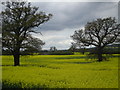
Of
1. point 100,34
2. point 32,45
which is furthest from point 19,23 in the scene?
point 100,34

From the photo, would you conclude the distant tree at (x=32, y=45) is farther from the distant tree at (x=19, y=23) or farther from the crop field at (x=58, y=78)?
the crop field at (x=58, y=78)

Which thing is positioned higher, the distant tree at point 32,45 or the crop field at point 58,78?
the distant tree at point 32,45

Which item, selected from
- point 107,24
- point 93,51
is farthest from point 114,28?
point 93,51

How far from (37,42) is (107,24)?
16.4m

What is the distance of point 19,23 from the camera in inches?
1112

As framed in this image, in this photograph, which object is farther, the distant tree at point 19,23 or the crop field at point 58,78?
the distant tree at point 19,23

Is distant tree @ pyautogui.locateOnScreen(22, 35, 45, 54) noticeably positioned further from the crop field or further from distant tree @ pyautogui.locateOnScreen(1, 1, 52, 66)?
the crop field

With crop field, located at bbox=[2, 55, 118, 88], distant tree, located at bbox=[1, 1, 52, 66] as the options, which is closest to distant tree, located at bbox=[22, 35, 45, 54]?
distant tree, located at bbox=[1, 1, 52, 66]

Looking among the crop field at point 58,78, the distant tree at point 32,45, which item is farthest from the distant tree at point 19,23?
the crop field at point 58,78

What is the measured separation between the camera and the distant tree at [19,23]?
2744 centimetres

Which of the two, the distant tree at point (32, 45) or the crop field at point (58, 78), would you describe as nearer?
the crop field at point (58, 78)

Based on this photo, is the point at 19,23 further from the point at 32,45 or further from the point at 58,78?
the point at 58,78

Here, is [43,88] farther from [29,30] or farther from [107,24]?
[107,24]

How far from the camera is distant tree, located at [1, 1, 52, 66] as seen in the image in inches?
1080
